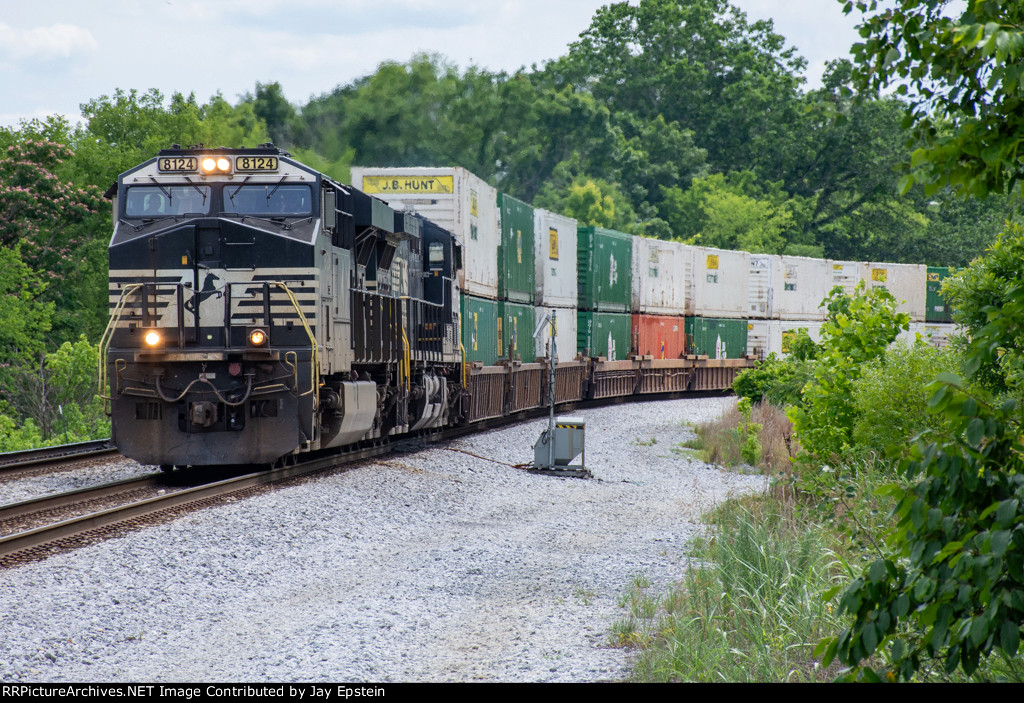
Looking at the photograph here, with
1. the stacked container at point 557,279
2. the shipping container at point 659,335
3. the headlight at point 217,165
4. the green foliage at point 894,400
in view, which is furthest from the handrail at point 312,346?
the shipping container at point 659,335

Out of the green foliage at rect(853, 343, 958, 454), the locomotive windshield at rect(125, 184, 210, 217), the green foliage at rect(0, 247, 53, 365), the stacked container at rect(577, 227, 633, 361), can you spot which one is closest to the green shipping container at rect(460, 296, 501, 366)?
the stacked container at rect(577, 227, 633, 361)

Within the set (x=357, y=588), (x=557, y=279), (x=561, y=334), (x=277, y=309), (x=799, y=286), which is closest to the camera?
(x=357, y=588)

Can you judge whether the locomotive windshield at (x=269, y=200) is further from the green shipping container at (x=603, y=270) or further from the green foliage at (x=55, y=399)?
the green shipping container at (x=603, y=270)

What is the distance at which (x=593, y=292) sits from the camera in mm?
26609

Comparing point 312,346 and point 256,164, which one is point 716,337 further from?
point 312,346

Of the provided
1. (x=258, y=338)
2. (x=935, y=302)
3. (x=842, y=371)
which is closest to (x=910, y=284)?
(x=935, y=302)

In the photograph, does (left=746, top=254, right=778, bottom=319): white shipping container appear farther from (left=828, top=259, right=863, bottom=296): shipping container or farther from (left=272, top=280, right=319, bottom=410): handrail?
(left=272, top=280, right=319, bottom=410): handrail

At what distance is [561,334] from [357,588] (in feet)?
57.0

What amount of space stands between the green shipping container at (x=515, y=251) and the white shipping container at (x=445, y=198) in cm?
148

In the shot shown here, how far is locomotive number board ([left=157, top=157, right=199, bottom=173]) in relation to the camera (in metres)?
11.9

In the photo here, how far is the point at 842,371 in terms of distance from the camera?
1096 centimetres

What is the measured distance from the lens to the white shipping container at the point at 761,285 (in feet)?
117
